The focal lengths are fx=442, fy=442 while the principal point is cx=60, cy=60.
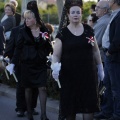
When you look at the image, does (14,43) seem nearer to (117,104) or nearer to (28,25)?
(28,25)

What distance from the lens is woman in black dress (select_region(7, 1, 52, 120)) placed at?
23.2ft

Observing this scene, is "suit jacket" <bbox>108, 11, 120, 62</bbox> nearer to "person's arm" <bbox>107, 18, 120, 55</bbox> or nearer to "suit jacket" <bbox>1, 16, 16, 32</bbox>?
"person's arm" <bbox>107, 18, 120, 55</bbox>

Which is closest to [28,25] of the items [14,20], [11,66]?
[11,66]

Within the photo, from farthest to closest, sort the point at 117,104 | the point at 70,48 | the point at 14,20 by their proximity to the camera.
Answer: the point at 14,20 < the point at 117,104 < the point at 70,48

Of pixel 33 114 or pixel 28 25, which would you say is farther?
pixel 33 114

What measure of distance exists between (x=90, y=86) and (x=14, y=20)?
5.52 m

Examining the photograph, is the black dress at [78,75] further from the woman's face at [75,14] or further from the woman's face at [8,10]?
the woman's face at [8,10]

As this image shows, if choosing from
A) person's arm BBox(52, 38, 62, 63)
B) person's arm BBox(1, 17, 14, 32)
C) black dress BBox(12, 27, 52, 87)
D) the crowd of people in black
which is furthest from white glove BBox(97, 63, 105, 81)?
person's arm BBox(1, 17, 14, 32)

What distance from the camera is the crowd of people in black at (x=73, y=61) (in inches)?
225

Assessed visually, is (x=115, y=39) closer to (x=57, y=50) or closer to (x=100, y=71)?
(x=100, y=71)

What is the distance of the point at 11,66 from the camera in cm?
741

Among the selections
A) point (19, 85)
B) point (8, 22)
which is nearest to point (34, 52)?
point (19, 85)

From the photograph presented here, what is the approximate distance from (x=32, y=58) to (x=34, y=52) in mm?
105

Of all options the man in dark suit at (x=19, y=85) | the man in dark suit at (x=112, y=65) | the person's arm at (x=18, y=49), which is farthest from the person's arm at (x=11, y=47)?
the man in dark suit at (x=112, y=65)
